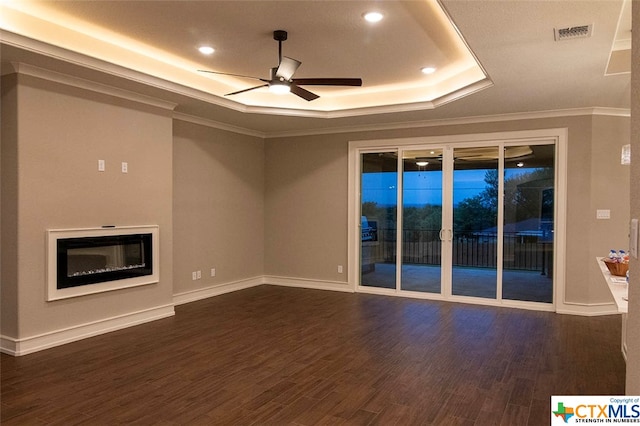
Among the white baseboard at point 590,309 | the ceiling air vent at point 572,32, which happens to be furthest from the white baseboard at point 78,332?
the white baseboard at point 590,309

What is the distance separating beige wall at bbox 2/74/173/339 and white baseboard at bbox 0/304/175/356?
0.05 m

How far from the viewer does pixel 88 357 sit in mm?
3992

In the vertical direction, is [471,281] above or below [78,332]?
above

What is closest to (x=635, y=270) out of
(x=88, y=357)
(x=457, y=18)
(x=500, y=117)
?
(x=457, y=18)

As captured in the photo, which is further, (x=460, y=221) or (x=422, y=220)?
(x=422, y=220)

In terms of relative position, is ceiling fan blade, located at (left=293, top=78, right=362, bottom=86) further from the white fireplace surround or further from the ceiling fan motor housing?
the white fireplace surround

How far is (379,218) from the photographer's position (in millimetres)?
7020

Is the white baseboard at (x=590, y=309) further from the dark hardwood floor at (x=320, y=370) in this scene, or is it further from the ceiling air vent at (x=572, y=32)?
the ceiling air vent at (x=572, y=32)

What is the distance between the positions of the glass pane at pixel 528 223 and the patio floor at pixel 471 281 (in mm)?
12

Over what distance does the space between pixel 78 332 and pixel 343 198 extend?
4222 mm

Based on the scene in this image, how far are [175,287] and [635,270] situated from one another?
562cm

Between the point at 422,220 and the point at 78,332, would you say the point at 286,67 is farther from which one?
the point at 422,220

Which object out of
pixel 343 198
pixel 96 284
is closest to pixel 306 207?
pixel 343 198

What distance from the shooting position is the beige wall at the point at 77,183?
4055mm
